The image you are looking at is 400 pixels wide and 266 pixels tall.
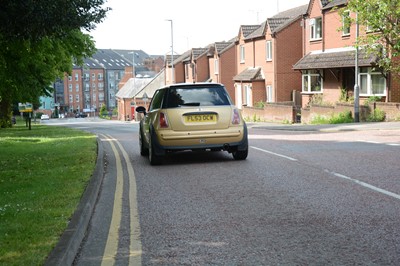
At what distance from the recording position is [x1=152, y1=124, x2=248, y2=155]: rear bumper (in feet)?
38.6

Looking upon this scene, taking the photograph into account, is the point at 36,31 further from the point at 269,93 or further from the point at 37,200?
the point at 269,93

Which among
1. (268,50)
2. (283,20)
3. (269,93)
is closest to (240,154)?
(269,93)

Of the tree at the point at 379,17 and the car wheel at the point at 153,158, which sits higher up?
the tree at the point at 379,17

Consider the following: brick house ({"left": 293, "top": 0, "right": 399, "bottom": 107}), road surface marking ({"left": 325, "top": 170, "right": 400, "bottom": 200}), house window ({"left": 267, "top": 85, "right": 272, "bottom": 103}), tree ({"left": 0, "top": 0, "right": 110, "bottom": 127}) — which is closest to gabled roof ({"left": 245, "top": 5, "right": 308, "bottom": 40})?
brick house ({"left": 293, "top": 0, "right": 399, "bottom": 107})

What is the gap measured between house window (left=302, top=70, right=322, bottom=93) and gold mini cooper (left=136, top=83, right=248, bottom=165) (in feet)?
82.0

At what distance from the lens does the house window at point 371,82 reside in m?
29.5

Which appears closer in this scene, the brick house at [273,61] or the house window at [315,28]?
the house window at [315,28]

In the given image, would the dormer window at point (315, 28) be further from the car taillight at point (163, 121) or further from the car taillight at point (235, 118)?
the car taillight at point (163, 121)

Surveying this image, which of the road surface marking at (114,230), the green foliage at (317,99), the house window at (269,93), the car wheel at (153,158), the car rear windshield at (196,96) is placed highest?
the house window at (269,93)

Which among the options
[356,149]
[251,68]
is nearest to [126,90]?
[251,68]

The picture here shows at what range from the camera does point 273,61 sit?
43.0 meters

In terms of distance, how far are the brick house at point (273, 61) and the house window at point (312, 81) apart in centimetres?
495

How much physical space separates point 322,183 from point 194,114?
392 cm

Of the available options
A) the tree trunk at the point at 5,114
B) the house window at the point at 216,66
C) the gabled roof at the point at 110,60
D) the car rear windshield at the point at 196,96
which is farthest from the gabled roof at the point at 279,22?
the gabled roof at the point at 110,60
